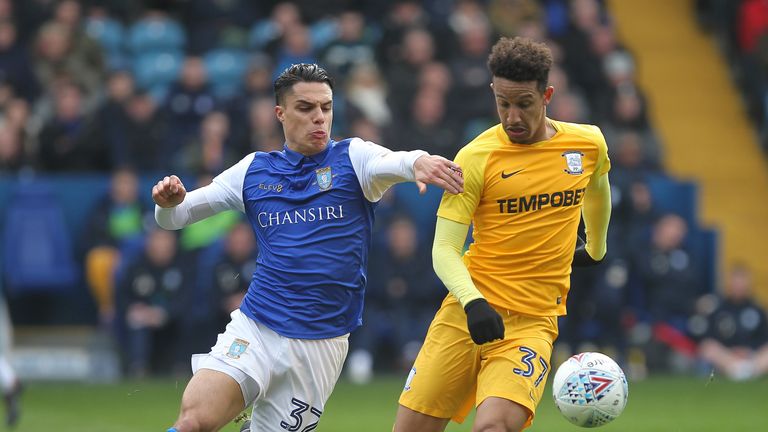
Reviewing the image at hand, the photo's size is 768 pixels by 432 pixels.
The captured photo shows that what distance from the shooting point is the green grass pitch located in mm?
12102

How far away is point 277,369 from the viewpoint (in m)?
7.43

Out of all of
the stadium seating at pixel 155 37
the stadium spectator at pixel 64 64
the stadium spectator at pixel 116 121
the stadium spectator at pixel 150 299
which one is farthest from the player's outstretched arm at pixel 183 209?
the stadium seating at pixel 155 37

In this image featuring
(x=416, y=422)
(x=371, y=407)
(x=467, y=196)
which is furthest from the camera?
(x=371, y=407)

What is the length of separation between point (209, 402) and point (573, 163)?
227cm

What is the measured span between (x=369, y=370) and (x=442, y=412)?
27.0 ft

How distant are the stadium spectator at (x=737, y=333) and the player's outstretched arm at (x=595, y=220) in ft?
27.9

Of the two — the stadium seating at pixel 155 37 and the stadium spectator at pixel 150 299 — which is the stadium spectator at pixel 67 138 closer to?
the stadium spectator at pixel 150 299

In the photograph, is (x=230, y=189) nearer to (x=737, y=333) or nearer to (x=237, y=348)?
(x=237, y=348)

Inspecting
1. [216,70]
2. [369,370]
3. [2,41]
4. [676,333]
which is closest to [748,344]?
[676,333]

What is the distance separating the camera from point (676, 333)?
651 inches

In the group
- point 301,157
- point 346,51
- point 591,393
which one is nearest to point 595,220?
point 591,393

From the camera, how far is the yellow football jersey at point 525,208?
7.46 m

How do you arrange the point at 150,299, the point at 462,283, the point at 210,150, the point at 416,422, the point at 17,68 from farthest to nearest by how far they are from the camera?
the point at 17,68 < the point at 210,150 < the point at 150,299 < the point at 416,422 < the point at 462,283

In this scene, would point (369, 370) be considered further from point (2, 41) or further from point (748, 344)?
point (2, 41)
